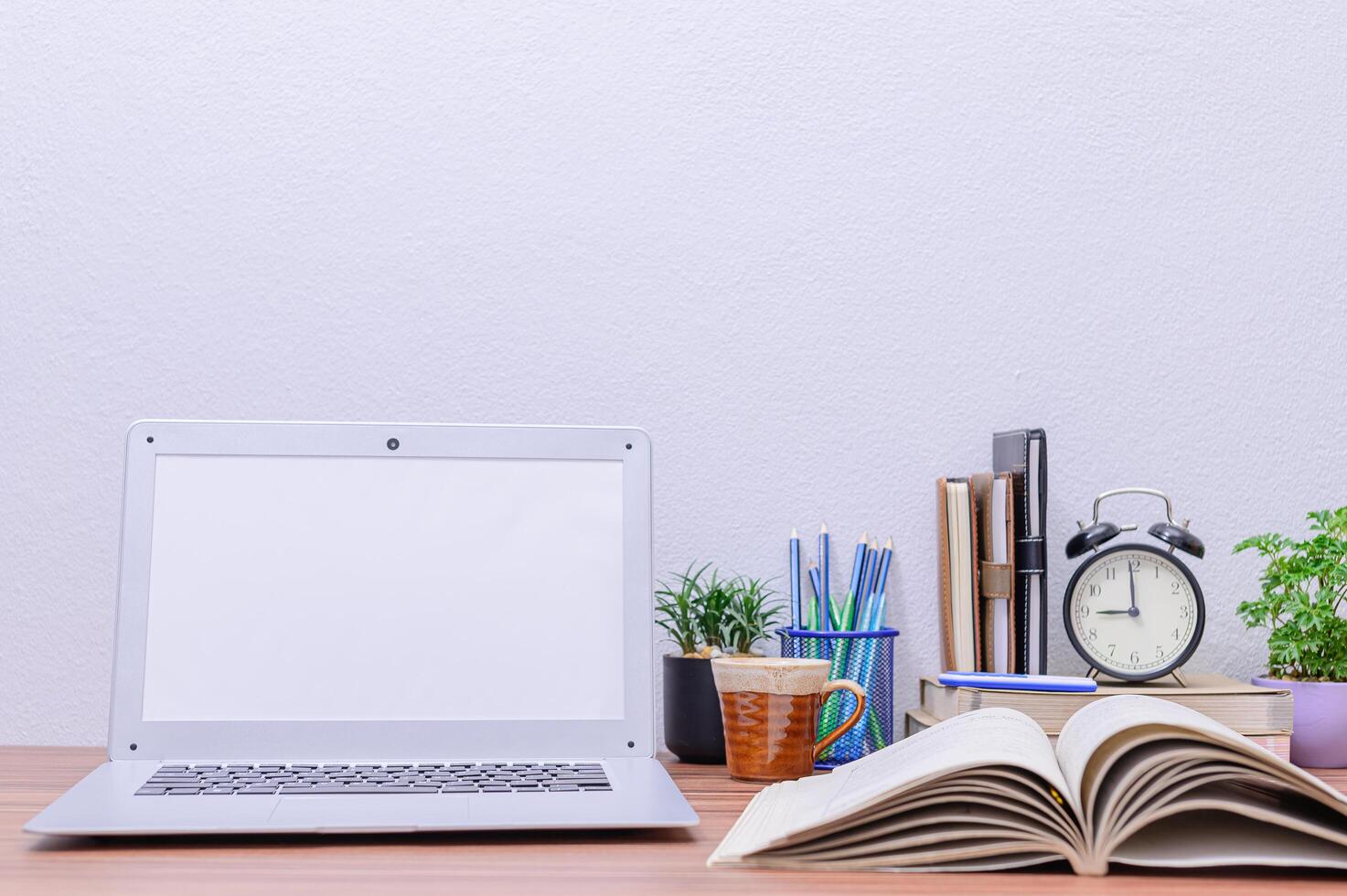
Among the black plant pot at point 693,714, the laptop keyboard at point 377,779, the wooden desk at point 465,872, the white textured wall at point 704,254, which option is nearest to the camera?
the wooden desk at point 465,872

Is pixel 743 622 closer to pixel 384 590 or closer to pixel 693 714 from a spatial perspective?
pixel 693 714

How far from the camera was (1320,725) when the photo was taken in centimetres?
97

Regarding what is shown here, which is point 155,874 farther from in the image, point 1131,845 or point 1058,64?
point 1058,64

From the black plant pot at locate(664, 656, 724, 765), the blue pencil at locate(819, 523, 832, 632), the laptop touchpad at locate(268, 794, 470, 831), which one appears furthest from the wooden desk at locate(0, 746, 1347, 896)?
the blue pencil at locate(819, 523, 832, 632)

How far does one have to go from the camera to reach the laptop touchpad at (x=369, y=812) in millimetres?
656

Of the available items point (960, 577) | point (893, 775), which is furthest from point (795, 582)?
point (893, 775)

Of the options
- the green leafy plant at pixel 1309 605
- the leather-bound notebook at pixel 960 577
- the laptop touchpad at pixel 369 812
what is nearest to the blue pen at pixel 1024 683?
the leather-bound notebook at pixel 960 577

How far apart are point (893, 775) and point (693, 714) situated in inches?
13.2

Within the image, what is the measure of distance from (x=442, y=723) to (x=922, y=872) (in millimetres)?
→ 401

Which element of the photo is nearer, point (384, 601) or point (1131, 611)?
point (384, 601)

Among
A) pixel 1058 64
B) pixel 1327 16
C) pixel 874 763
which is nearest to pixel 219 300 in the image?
pixel 874 763

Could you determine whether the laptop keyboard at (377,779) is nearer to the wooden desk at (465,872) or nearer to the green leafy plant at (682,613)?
the wooden desk at (465,872)

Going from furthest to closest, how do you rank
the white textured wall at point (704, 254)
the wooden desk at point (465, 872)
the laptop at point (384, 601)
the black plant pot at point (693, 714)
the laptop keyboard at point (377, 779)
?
1. the white textured wall at point (704, 254)
2. the black plant pot at point (693, 714)
3. the laptop at point (384, 601)
4. the laptop keyboard at point (377, 779)
5. the wooden desk at point (465, 872)

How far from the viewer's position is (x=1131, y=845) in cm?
62
